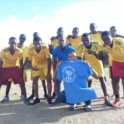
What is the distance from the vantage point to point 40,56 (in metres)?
5.37

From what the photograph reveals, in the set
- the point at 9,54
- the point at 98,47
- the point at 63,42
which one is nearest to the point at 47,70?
the point at 63,42

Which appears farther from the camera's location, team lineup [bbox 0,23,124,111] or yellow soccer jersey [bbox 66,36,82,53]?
yellow soccer jersey [bbox 66,36,82,53]

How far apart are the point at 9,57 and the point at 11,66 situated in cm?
36

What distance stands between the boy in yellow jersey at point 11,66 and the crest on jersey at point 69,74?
1999 millimetres

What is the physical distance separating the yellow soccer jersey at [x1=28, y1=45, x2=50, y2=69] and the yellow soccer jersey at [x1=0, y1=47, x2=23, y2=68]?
49 centimetres

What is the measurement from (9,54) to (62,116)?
9.87 feet

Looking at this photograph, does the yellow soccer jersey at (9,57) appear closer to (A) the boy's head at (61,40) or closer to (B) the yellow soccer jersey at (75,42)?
(A) the boy's head at (61,40)

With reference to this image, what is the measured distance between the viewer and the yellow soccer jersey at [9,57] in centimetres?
560

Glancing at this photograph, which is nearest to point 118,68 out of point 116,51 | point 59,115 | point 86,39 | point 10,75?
point 116,51

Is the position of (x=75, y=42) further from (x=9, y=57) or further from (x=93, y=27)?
(x=9, y=57)

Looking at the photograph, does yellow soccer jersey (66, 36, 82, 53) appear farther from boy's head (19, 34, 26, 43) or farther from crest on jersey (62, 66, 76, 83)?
crest on jersey (62, 66, 76, 83)

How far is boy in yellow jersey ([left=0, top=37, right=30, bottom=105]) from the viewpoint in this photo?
18.4 ft

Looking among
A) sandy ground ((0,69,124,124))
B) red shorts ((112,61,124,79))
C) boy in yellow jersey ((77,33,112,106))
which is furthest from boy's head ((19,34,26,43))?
red shorts ((112,61,124,79))

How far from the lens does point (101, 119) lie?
3777mm
